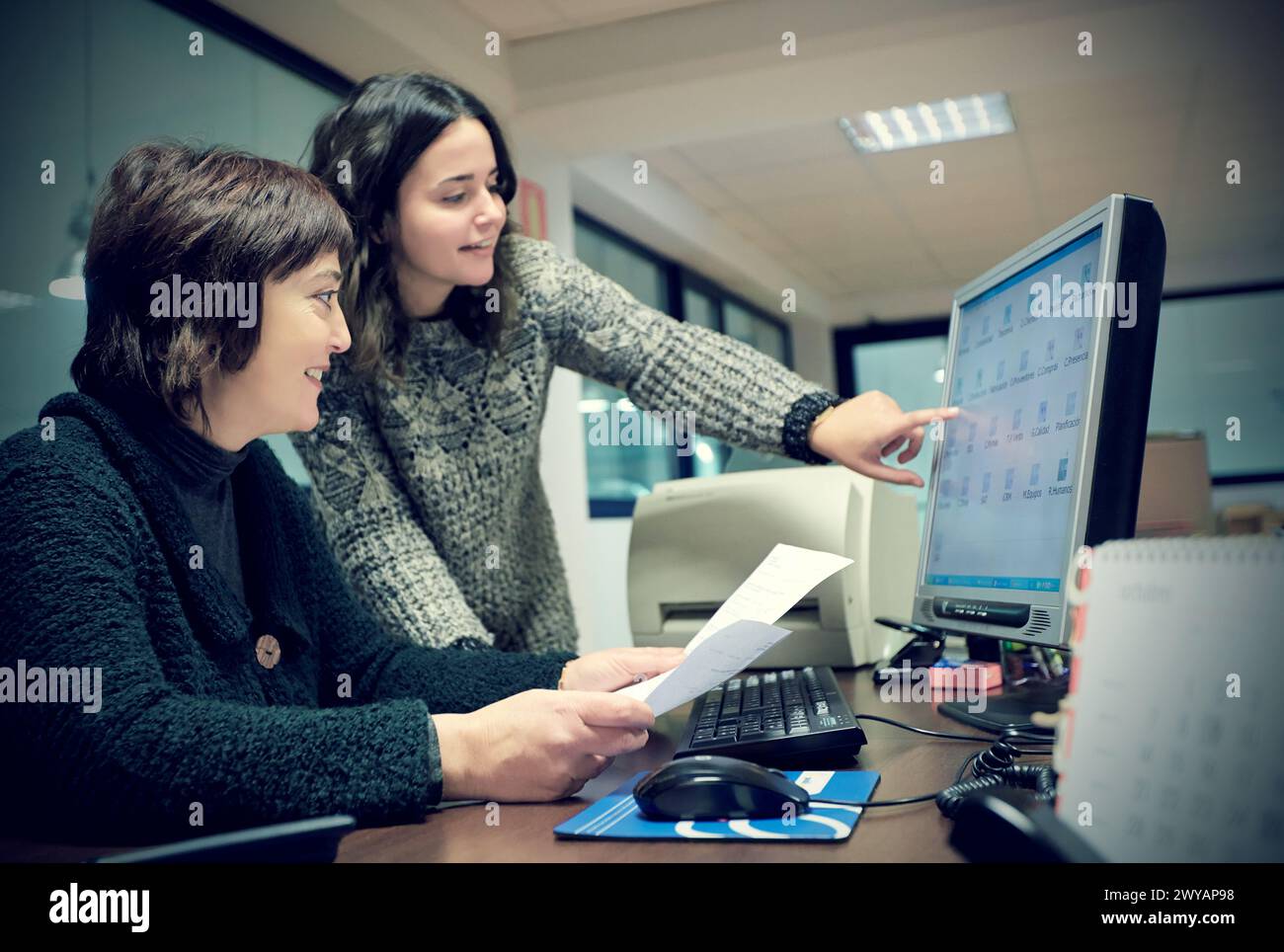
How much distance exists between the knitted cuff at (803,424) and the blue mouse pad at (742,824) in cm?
59

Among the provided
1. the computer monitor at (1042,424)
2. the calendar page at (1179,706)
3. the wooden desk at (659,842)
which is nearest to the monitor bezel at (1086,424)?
the computer monitor at (1042,424)

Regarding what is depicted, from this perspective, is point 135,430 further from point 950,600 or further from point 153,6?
point 153,6

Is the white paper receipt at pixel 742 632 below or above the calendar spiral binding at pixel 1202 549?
below

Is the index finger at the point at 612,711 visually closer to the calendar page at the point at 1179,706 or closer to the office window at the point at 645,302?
the calendar page at the point at 1179,706

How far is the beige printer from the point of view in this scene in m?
1.54

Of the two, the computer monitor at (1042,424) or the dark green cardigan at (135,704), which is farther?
the computer monitor at (1042,424)

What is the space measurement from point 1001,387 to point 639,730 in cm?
57

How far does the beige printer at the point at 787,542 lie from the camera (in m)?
1.54

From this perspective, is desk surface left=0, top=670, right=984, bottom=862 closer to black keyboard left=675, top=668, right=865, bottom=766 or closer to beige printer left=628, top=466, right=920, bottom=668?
black keyboard left=675, top=668, right=865, bottom=766

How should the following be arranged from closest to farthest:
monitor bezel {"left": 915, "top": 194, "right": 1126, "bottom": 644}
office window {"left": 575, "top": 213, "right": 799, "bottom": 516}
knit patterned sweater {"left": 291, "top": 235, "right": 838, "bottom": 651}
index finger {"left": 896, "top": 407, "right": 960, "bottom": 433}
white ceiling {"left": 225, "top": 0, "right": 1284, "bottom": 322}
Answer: monitor bezel {"left": 915, "top": 194, "right": 1126, "bottom": 644} < index finger {"left": 896, "top": 407, "right": 960, "bottom": 433} < knit patterned sweater {"left": 291, "top": 235, "right": 838, "bottom": 651} < white ceiling {"left": 225, "top": 0, "right": 1284, "bottom": 322} < office window {"left": 575, "top": 213, "right": 799, "bottom": 516}

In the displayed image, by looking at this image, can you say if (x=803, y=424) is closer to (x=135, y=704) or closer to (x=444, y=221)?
(x=444, y=221)

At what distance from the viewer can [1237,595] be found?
1.46 feet

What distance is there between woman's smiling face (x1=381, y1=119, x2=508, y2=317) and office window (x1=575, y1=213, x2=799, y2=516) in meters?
2.89

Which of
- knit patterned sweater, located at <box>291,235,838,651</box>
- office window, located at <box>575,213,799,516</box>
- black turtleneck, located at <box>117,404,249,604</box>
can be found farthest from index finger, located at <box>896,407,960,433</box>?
office window, located at <box>575,213,799,516</box>
